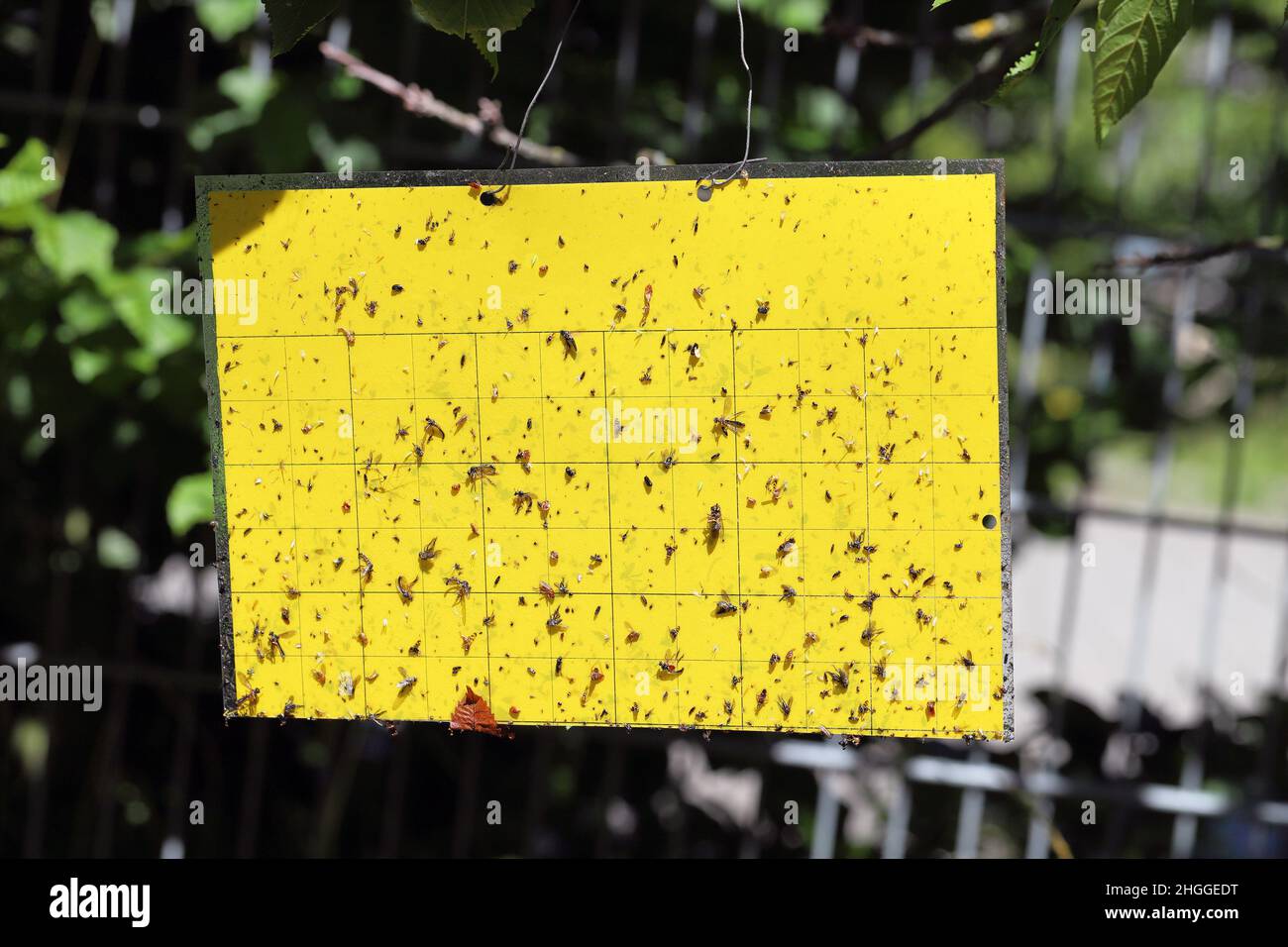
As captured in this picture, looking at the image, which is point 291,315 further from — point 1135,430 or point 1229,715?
point 1229,715

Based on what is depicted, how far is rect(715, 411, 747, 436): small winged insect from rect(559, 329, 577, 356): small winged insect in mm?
133

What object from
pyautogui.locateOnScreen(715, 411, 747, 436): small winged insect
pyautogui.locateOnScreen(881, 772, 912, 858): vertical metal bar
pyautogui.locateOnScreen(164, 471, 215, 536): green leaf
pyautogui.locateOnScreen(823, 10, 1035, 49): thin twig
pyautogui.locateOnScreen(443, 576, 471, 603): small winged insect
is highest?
pyautogui.locateOnScreen(823, 10, 1035, 49): thin twig

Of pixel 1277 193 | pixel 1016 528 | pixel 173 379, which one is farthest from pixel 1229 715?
pixel 173 379

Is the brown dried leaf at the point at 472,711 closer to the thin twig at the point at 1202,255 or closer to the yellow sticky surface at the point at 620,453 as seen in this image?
the yellow sticky surface at the point at 620,453

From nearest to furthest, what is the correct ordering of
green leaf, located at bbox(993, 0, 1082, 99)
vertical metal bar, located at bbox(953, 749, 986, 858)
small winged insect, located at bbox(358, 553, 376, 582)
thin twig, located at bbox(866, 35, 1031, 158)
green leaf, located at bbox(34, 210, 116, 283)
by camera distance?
green leaf, located at bbox(993, 0, 1082, 99)
small winged insect, located at bbox(358, 553, 376, 582)
thin twig, located at bbox(866, 35, 1031, 158)
green leaf, located at bbox(34, 210, 116, 283)
vertical metal bar, located at bbox(953, 749, 986, 858)

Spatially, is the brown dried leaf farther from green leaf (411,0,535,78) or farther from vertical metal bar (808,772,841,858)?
vertical metal bar (808,772,841,858)

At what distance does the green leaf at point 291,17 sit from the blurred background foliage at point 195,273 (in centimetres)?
65

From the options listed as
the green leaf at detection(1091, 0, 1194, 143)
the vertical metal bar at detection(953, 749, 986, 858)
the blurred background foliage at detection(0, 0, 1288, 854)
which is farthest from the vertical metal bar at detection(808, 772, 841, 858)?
the green leaf at detection(1091, 0, 1194, 143)

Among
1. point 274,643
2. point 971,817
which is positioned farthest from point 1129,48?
point 971,817

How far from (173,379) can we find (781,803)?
4.31 feet

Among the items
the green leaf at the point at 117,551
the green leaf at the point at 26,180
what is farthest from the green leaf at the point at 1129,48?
the green leaf at the point at 117,551

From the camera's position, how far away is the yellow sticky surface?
33.1 inches

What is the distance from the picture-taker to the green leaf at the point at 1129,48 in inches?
32.3

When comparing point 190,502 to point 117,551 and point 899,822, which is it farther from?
point 899,822
